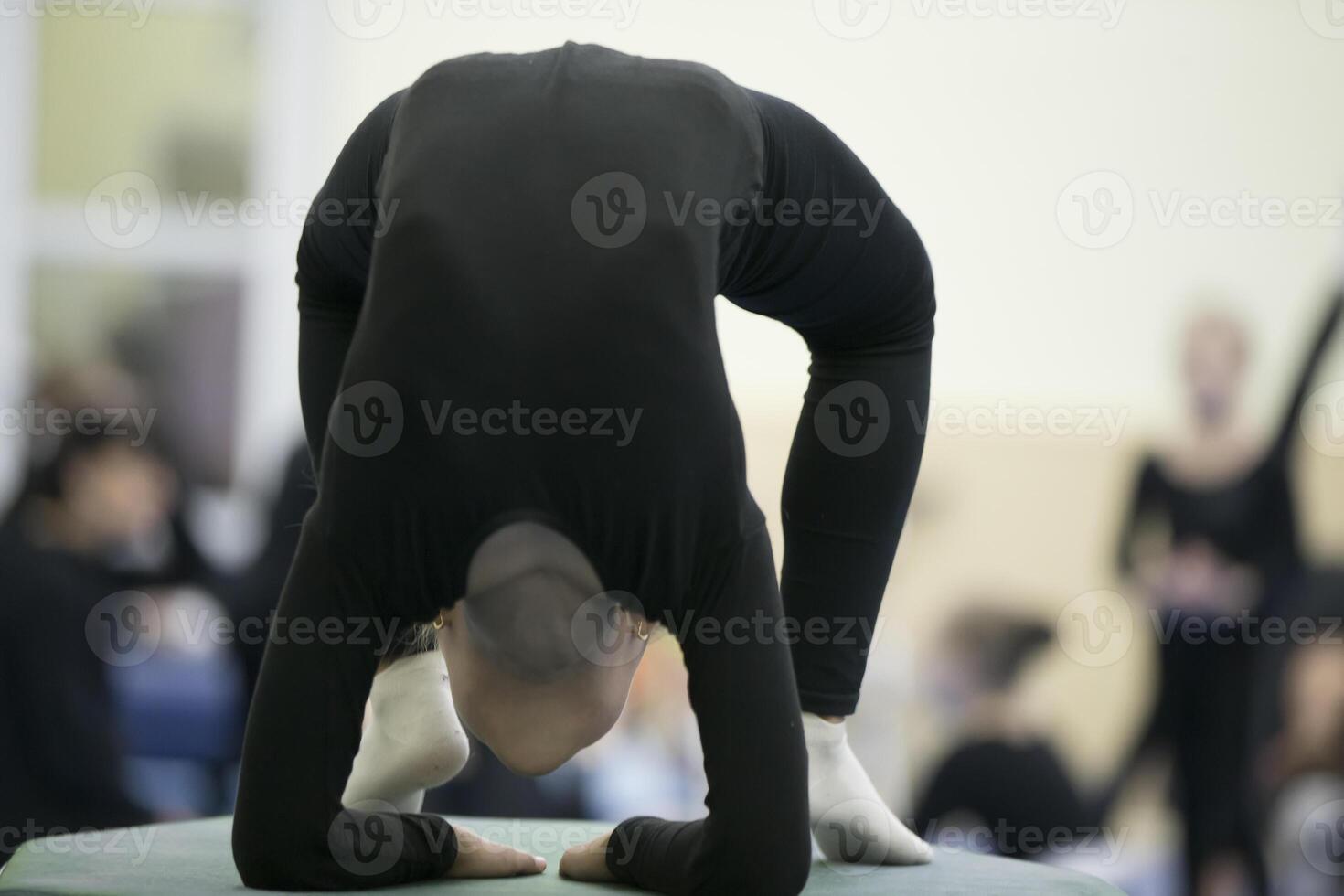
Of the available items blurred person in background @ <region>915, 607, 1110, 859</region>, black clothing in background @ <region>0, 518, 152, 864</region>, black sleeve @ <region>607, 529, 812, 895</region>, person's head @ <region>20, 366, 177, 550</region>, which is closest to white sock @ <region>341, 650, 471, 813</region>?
black sleeve @ <region>607, 529, 812, 895</region>

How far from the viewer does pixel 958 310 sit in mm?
3295

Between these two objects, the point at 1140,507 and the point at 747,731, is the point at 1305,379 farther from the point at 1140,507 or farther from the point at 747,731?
the point at 747,731

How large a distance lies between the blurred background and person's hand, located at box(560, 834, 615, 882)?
133 cm

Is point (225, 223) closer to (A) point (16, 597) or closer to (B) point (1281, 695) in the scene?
(A) point (16, 597)

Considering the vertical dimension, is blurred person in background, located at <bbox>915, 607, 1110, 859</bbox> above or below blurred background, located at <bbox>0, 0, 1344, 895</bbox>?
below

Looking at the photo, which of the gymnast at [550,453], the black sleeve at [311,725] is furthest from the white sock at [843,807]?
the black sleeve at [311,725]

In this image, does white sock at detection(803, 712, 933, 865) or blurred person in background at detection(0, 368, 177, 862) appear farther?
blurred person in background at detection(0, 368, 177, 862)

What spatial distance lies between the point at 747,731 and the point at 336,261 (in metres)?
0.56

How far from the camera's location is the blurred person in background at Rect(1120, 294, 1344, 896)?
2619mm

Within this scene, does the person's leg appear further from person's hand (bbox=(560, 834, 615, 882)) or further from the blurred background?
the blurred background

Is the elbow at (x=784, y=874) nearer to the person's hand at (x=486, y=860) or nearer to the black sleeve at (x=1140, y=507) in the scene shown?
the person's hand at (x=486, y=860)

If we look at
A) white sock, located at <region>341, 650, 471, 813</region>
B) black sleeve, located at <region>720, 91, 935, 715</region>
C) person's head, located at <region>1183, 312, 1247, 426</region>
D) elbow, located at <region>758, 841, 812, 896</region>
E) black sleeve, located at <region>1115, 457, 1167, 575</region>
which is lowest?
black sleeve, located at <region>1115, 457, 1167, 575</region>

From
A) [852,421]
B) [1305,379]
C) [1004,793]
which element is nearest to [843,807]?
[852,421]

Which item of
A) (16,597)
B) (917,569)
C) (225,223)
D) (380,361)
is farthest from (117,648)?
(380,361)
